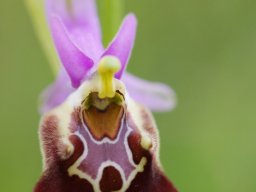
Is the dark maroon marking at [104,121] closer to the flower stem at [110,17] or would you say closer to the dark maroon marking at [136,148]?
the dark maroon marking at [136,148]

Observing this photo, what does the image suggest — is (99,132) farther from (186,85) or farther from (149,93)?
(186,85)

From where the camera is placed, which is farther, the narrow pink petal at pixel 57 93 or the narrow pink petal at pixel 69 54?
the narrow pink petal at pixel 57 93

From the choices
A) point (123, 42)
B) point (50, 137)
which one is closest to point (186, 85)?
point (123, 42)

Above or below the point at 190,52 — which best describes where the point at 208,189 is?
below

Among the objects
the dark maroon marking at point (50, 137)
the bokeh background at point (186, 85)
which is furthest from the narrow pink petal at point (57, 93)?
the bokeh background at point (186, 85)

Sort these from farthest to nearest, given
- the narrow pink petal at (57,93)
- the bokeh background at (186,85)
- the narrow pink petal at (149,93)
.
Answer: the bokeh background at (186,85) < the narrow pink petal at (149,93) < the narrow pink petal at (57,93)

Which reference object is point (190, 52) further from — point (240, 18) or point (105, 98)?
point (105, 98)

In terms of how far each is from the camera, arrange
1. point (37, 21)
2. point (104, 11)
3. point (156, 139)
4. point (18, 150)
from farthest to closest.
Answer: point (18, 150) < point (37, 21) < point (104, 11) < point (156, 139)

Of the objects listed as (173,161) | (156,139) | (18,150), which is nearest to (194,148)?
(173,161)
